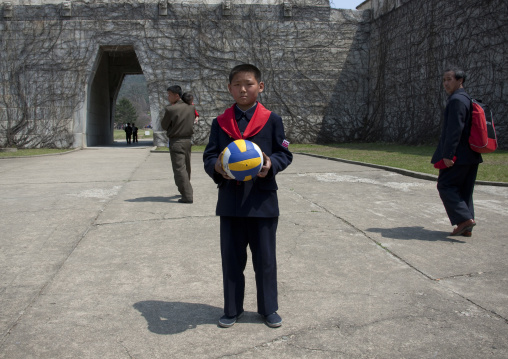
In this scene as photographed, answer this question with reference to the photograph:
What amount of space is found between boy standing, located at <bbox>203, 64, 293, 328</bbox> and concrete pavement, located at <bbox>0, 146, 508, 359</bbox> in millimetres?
187

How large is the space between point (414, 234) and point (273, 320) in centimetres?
247

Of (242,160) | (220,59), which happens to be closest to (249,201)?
(242,160)

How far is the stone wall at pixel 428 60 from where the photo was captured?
13.2 m

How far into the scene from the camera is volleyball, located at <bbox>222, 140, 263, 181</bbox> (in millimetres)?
2416

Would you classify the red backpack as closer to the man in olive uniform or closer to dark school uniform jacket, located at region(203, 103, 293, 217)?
dark school uniform jacket, located at region(203, 103, 293, 217)

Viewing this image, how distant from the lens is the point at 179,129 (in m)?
6.59

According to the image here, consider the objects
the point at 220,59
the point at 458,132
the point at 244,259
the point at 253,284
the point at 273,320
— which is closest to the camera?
the point at 273,320

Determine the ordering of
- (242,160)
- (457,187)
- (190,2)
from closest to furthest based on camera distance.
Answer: (242,160), (457,187), (190,2)

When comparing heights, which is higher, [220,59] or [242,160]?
[220,59]

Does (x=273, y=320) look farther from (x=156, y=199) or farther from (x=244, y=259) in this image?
(x=156, y=199)

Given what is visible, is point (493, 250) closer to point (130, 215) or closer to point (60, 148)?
point (130, 215)

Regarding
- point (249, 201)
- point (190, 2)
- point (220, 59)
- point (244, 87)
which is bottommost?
point (249, 201)

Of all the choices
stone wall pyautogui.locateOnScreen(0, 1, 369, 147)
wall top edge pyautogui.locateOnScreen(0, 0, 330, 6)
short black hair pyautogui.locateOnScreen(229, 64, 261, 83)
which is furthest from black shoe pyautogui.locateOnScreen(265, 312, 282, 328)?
wall top edge pyautogui.locateOnScreen(0, 0, 330, 6)

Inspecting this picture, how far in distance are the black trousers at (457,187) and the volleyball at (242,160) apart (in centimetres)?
272
